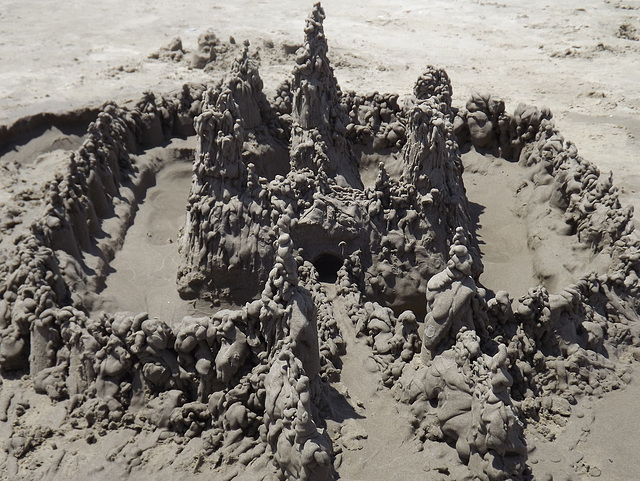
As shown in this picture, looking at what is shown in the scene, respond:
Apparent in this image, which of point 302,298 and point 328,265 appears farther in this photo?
point 328,265

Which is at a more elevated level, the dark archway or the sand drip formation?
the sand drip formation

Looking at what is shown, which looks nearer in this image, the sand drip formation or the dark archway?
the sand drip formation

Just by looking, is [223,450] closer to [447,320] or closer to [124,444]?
[124,444]

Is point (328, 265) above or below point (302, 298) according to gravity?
below

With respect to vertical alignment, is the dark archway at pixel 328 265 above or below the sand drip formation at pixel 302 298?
below


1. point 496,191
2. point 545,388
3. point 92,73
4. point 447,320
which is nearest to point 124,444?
point 447,320
